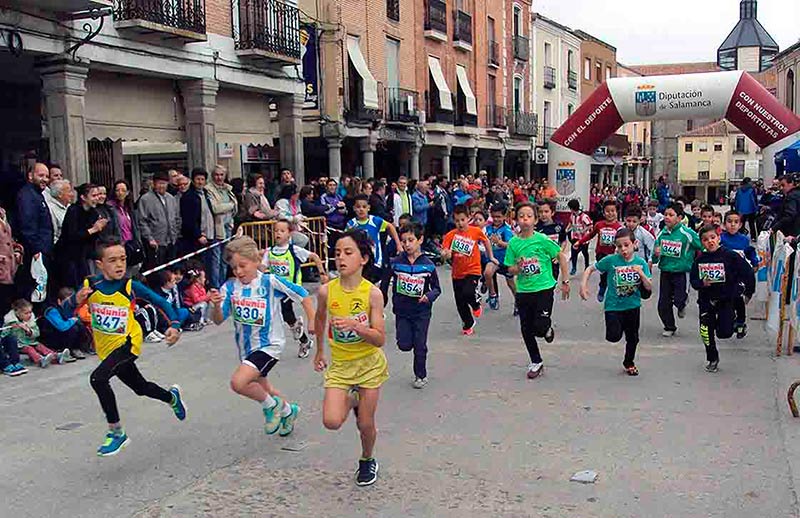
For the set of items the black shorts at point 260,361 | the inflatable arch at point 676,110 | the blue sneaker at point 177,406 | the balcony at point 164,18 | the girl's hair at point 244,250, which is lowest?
the blue sneaker at point 177,406

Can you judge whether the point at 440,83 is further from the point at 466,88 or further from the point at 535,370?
the point at 535,370

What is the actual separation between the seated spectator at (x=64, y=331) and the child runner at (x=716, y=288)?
248 inches

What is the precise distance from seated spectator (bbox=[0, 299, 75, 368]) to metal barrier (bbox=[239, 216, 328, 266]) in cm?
378

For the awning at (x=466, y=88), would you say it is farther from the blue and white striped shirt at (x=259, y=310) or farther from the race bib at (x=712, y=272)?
the blue and white striped shirt at (x=259, y=310)

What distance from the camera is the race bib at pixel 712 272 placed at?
810 centimetres

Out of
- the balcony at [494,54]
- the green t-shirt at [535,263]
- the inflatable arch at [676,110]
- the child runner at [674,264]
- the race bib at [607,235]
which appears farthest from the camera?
the balcony at [494,54]

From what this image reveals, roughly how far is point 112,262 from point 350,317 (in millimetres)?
1868

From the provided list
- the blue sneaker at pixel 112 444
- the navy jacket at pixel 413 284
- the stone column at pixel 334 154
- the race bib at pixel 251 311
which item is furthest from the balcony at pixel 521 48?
the blue sneaker at pixel 112 444

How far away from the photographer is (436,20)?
27.2m

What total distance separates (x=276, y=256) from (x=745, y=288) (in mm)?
4781

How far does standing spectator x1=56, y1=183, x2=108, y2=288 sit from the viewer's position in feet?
30.1

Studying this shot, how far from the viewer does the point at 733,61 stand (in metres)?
90.9

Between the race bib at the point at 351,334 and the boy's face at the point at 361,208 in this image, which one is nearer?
the race bib at the point at 351,334

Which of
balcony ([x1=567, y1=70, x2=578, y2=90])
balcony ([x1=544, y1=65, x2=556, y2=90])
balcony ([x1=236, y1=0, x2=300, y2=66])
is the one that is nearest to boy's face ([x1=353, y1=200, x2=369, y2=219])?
balcony ([x1=236, y1=0, x2=300, y2=66])
